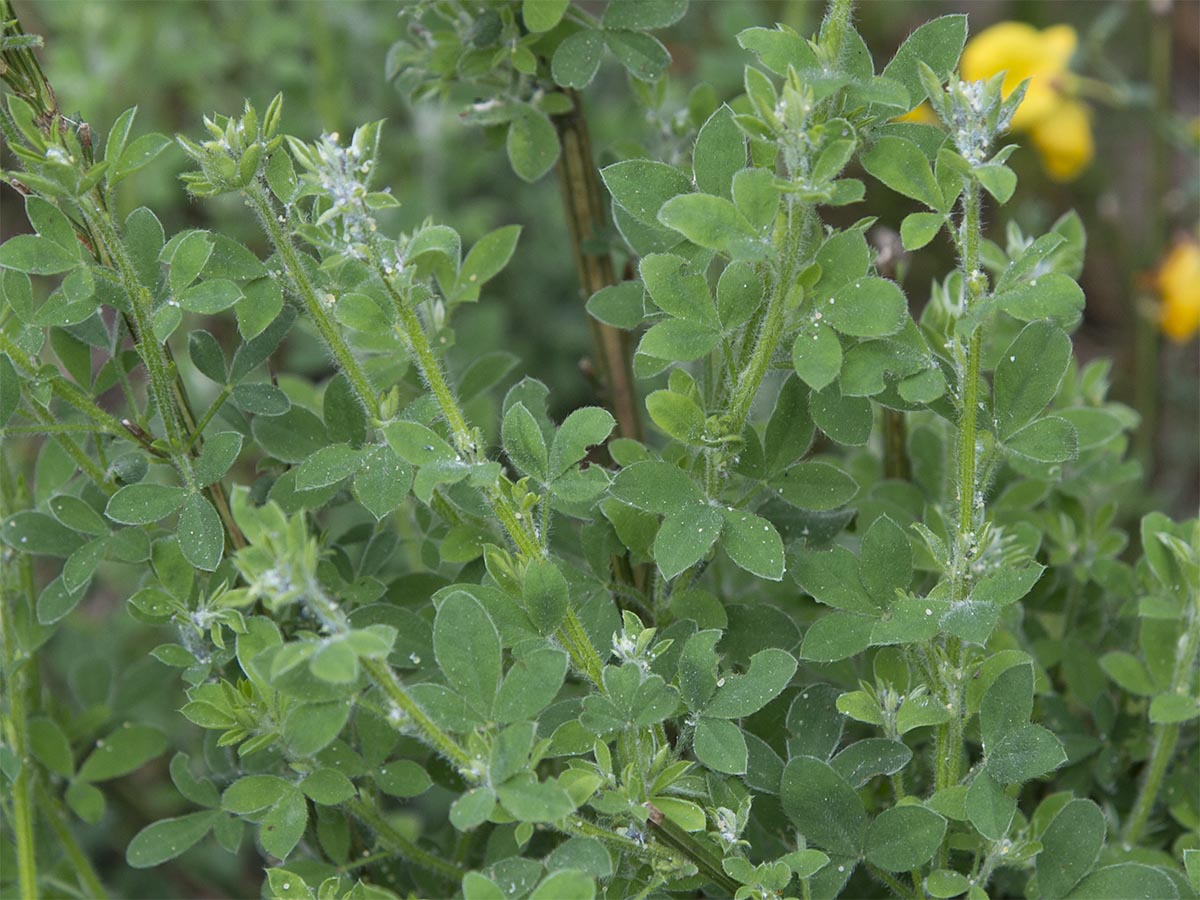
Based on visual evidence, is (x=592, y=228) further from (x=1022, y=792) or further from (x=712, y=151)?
(x=1022, y=792)

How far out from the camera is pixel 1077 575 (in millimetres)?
1420

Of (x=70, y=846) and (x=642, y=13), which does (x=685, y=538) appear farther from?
(x=70, y=846)

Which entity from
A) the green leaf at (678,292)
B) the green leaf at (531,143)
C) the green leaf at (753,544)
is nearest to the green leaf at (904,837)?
the green leaf at (753,544)

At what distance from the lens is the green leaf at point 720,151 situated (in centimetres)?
109

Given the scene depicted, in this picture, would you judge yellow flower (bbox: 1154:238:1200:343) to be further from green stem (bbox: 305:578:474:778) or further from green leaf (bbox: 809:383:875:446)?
green stem (bbox: 305:578:474:778)

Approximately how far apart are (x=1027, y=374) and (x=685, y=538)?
1.08 feet

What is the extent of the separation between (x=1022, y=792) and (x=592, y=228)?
792 millimetres

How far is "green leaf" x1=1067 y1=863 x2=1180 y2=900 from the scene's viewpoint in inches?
40.3

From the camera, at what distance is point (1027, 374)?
3.55 feet

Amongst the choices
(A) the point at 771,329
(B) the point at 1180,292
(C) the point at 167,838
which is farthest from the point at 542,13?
(B) the point at 1180,292

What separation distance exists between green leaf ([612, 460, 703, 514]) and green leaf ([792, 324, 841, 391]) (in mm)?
148

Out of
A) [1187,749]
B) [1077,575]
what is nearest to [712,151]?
[1077,575]

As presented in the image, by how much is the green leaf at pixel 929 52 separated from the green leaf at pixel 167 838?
0.93m

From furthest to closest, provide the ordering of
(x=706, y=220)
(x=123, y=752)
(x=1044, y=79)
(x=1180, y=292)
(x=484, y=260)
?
(x=1044, y=79) → (x=1180, y=292) → (x=123, y=752) → (x=484, y=260) → (x=706, y=220)
